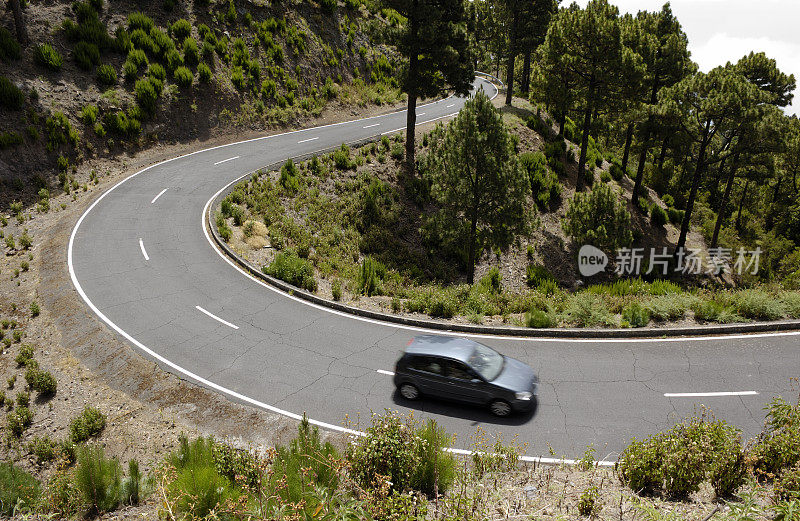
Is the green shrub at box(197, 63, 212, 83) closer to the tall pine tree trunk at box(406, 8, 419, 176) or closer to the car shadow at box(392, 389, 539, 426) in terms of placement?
the tall pine tree trunk at box(406, 8, 419, 176)

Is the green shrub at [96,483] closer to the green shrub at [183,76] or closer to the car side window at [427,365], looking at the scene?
the car side window at [427,365]

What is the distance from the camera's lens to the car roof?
436 inches

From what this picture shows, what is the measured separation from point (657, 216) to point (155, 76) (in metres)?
35.6

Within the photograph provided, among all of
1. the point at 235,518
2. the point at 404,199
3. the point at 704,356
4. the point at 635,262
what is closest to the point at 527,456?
the point at 235,518

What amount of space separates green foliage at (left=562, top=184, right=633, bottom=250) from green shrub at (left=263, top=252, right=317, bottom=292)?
1577 cm

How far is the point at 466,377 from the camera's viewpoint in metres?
10.7

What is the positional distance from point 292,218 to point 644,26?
30.8 m

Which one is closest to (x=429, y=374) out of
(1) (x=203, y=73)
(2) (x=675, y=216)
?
(1) (x=203, y=73)

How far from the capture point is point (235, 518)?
6.09 m

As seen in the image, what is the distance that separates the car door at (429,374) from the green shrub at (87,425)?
7070mm

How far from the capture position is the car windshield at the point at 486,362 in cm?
1080
